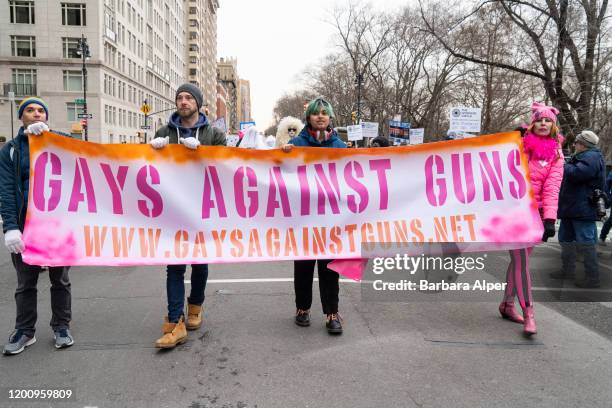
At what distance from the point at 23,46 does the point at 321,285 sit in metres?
53.3

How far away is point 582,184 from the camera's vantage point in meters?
5.51

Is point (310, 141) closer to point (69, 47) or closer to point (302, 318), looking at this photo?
point (302, 318)

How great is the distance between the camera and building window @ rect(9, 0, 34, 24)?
45938 mm

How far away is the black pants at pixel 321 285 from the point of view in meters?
4.22

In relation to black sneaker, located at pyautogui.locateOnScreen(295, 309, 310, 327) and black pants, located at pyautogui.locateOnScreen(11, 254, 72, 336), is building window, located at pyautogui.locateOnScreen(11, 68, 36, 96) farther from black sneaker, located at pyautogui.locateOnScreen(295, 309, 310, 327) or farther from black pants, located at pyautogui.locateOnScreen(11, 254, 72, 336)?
black sneaker, located at pyautogui.locateOnScreen(295, 309, 310, 327)

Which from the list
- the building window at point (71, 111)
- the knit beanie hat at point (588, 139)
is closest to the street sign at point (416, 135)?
the knit beanie hat at point (588, 139)

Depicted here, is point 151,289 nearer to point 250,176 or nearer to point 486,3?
point 250,176

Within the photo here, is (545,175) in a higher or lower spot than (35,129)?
lower

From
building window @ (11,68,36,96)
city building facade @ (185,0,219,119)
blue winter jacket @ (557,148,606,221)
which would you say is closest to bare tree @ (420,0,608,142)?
blue winter jacket @ (557,148,606,221)

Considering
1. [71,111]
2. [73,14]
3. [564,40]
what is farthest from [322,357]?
[73,14]

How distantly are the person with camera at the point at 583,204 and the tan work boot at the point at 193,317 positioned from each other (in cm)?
392

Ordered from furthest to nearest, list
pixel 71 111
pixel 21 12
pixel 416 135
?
pixel 71 111, pixel 21 12, pixel 416 135

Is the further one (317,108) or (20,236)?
(317,108)

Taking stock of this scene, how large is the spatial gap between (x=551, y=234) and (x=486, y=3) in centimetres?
1636
